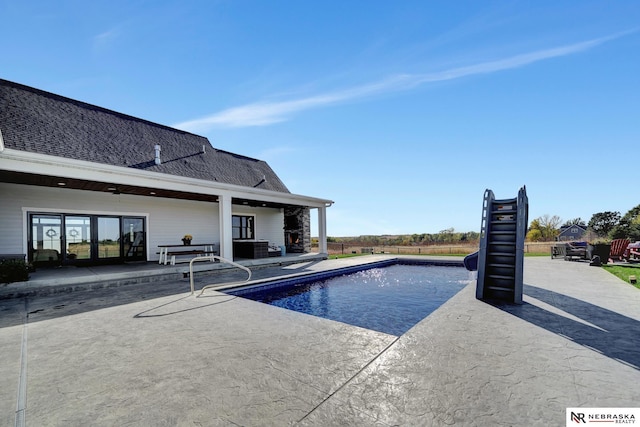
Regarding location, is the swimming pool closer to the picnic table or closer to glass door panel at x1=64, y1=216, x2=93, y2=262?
the picnic table

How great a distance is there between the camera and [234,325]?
437cm

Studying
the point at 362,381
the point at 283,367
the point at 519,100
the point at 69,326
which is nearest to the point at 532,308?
the point at 362,381

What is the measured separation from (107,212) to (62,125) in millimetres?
3111

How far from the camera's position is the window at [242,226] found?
1464 cm

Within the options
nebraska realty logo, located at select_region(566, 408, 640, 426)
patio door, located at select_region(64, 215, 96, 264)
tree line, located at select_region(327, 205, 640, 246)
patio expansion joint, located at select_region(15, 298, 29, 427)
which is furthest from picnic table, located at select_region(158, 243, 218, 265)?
tree line, located at select_region(327, 205, 640, 246)

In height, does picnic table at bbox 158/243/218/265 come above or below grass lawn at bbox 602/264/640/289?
above

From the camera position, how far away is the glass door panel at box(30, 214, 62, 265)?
30.4 feet

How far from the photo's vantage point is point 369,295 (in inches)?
285

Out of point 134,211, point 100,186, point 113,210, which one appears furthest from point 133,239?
point 100,186

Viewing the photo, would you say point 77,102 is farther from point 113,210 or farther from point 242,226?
point 242,226

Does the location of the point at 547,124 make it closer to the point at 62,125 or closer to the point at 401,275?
the point at 401,275

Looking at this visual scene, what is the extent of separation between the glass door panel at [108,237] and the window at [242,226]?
16.0ft

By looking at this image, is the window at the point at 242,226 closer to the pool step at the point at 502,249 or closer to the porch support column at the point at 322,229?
the porch support column at the point at 322,229

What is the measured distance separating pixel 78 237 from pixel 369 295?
995cm
